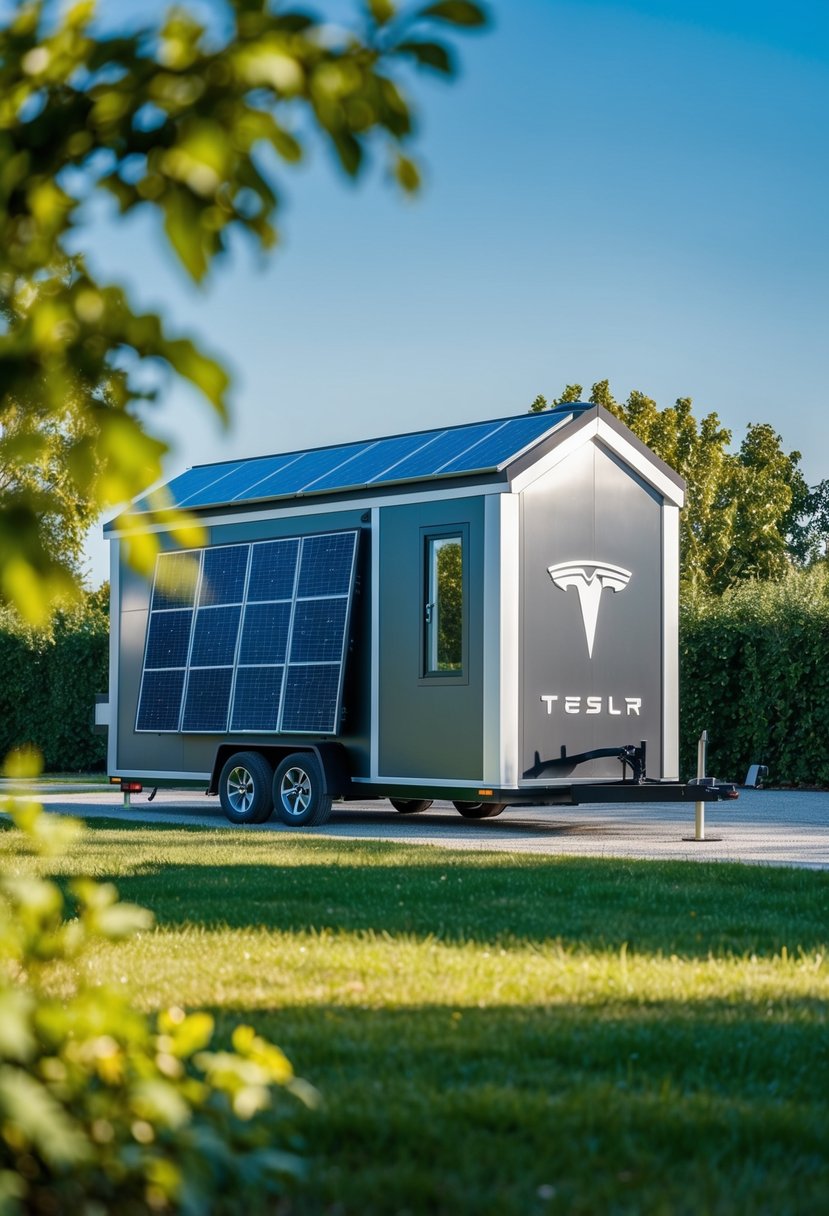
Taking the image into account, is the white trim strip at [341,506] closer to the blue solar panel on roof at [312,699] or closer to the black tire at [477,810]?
the blue solar panel on roof at [312,699]

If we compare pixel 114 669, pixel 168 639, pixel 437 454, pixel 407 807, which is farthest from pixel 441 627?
pixel 114 669

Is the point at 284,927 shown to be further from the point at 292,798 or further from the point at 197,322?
the point at 292,798

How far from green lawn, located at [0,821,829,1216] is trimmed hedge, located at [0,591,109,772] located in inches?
732

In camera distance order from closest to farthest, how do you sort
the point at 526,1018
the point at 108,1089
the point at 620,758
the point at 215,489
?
1. the point at 108,1089
2. the point at 526,1018
3. the point at 620,758
4. the point at 215,489

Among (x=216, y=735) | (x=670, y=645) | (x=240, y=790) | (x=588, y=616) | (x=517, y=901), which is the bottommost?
(x=517, y=901)

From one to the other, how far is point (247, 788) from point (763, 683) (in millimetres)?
8883

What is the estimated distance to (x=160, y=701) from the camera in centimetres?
1661

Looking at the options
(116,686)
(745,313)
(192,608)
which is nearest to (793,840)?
(192,608)

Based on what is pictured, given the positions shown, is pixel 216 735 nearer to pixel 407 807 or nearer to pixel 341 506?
pixel 407 807

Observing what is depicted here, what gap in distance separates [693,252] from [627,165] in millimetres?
6533

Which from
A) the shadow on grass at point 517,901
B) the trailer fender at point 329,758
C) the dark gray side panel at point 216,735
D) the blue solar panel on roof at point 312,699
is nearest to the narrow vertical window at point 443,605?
the dark gray side panel at point 216,735

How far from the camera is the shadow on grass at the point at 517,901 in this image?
6.83m

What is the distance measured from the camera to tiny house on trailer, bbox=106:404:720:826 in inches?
534

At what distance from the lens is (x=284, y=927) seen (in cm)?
707
